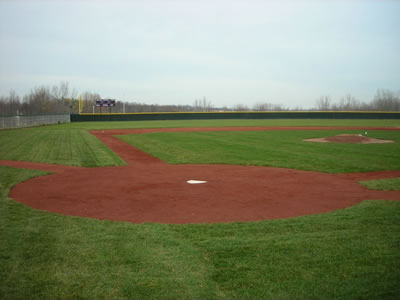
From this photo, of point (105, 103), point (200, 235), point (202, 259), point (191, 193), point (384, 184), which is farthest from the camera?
point (105, 103)

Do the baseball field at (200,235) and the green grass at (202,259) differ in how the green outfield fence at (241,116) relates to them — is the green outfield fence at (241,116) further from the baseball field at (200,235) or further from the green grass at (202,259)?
the green grass at (202,259)

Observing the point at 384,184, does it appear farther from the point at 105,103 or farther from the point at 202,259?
the point at 105,103

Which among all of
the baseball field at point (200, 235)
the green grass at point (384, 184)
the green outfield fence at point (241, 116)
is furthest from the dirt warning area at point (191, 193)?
the green outfield fence at point (241, 116)

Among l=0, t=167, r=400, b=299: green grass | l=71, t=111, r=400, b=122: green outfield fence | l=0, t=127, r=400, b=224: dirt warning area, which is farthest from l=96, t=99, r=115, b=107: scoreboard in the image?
l=0, t=167, r=400, b=299: green grass

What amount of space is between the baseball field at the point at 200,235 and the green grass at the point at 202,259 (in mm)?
15

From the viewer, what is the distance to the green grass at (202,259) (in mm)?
3918

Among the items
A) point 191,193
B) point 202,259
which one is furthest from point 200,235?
Result: point 191,193

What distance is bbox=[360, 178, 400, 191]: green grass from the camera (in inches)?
371

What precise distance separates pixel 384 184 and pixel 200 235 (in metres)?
6.81

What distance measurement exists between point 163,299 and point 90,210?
398 centimetres

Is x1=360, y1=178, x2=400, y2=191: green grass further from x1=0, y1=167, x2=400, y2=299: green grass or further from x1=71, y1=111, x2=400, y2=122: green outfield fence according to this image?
x1=71, y1=111, x2=400, y2=122: green outfield fence

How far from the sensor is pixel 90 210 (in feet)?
23.7

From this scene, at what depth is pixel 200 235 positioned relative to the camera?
5688 mm

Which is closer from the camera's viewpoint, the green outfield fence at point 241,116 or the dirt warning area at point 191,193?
the dirt warning area at point 191,193
